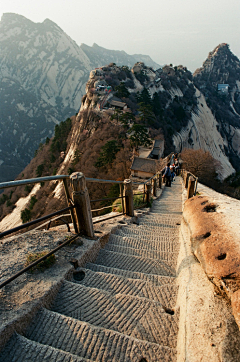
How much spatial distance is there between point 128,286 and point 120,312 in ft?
1.34

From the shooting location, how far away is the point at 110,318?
1.98 meters

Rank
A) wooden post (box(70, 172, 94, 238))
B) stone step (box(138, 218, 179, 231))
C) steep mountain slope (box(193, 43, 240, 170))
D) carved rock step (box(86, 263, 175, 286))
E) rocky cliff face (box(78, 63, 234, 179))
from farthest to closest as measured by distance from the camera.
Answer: steep mountain slope (box(193, 43, 240, 170))
rocky cliff face (box(78, 63, 234, 179))
stone step (box(138, 218, 179, 231))
wooden post (box(70, 172, 94, 238))
carved rock step (box(86, 263, 175, 286))

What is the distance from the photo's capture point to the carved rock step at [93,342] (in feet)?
5.35

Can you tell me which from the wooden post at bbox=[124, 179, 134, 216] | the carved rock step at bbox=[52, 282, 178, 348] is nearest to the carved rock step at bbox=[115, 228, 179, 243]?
the wooden post at bbox=[124, 179, 134, 216]

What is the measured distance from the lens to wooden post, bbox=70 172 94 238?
9.38 ft

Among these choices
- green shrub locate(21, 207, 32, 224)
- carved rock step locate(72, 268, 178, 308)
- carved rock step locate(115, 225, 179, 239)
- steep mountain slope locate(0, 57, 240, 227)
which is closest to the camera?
carved rock step locate(72, 268, 178, 308)

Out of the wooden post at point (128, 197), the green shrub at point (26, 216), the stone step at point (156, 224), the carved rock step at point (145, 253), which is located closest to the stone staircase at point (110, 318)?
the carved rock step at point (145, 253)

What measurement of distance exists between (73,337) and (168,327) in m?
0.91

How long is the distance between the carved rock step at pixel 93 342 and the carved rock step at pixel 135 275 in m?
0.91

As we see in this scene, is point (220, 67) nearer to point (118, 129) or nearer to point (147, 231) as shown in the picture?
point (118, 129)

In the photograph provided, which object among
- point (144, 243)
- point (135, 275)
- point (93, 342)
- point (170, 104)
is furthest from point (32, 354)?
point (170, 104)

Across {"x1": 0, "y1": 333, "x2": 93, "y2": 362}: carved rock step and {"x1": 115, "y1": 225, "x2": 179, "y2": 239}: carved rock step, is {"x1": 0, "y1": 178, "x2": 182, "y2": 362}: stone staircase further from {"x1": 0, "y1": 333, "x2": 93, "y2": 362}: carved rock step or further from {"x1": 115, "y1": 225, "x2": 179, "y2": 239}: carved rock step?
{"x1": 115, "y1": 225, "x2": 179, "y2": 239}: carved rock step

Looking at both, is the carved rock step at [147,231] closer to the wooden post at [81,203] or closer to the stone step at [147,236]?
the stone step at [147,236]

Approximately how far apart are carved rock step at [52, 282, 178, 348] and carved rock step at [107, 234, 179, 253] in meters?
1.44
